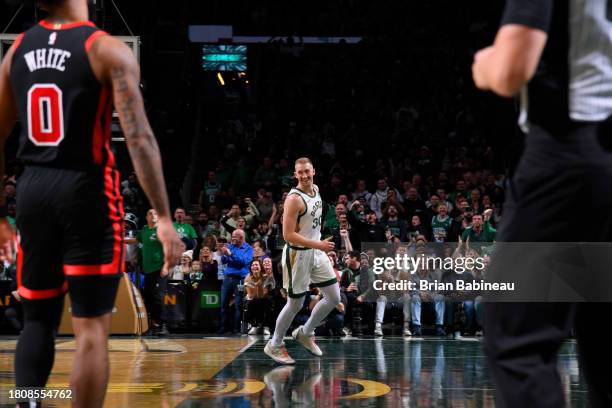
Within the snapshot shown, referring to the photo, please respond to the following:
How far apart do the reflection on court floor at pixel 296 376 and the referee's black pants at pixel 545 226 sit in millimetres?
3774

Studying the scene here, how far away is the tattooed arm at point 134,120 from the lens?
138 inches

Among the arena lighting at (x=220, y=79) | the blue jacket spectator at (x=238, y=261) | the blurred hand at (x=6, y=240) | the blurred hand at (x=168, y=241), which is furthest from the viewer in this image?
the arena lighting at (x=220, y=79)

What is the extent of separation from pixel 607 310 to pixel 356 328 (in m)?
11.4

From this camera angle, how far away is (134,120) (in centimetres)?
359

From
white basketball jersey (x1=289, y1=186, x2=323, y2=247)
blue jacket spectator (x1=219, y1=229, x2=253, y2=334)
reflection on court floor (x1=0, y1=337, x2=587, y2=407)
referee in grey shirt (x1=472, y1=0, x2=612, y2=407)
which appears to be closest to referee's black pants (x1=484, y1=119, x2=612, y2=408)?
referee in grey shirt (x1=472, y1=0, x2=612, y2=407)

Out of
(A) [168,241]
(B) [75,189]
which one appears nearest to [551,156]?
(A) [168,241]

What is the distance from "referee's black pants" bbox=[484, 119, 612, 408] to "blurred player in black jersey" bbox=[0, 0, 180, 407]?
4.96 ft

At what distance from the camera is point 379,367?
864 centimetres

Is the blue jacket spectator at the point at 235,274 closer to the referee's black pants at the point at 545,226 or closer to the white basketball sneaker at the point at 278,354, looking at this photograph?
the white basketball sneaker at the point at 278,354

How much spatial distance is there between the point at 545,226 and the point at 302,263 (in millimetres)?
7112

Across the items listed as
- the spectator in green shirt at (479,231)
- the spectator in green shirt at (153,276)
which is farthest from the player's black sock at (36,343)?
the spectator in green shirt at (479,231)

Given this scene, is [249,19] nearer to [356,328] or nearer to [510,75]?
[356,328]

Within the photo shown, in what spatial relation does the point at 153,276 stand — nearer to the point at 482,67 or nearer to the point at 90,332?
the point at 90,332

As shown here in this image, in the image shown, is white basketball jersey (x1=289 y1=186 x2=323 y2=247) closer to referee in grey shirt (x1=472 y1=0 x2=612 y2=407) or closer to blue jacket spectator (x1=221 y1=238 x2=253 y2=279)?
blue jacket spectator (x1=221 y1=238 x2=253 y2=279)
